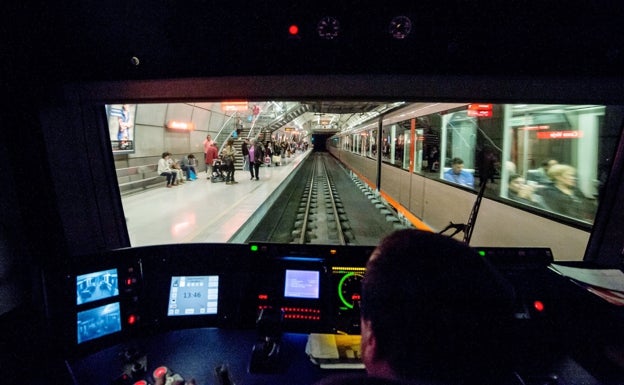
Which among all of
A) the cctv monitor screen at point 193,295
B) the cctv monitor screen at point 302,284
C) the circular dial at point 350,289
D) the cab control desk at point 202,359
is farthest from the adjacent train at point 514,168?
the cctv monitor screen at point 193,295

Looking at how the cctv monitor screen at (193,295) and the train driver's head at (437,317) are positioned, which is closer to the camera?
the train driver's head at (437,317)

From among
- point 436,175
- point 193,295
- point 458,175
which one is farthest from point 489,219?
point 193,295

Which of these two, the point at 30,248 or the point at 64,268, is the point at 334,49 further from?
the point at 30,248

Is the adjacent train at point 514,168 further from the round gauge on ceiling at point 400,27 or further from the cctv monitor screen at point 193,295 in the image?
the cctv monitor screen at point 193,295

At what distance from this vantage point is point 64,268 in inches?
76.7

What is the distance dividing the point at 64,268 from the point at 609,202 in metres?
4.29

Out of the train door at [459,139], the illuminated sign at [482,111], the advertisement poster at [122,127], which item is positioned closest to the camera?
the illuminated sign at [482,111]

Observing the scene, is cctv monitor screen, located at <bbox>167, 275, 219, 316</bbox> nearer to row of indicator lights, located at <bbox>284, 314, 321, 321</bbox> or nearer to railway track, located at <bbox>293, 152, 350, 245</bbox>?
row of indicator lights, located at <bbox>284, 314, 321, 321</bbox>

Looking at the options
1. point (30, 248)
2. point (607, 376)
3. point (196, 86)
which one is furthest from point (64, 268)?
point (607, 376)

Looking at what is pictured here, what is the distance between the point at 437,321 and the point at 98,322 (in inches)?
81.1

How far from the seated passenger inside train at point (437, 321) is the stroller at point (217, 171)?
1489cm

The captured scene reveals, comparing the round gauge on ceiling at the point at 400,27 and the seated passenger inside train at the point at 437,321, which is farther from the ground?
the round gauge on ceiling at the point at 400,27

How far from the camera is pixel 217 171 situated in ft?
52.4

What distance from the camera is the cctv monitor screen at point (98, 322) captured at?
6.56ft
